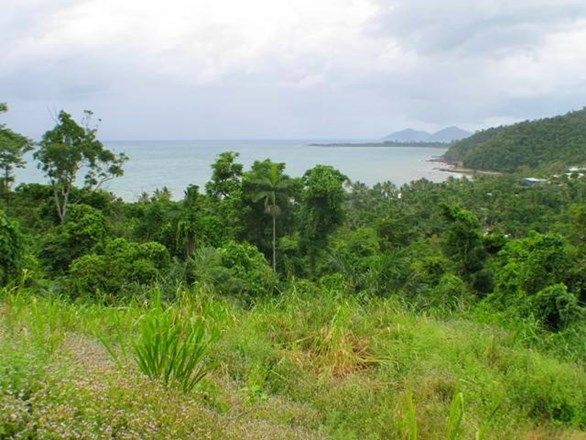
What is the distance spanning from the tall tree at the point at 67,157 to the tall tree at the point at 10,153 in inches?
40.2

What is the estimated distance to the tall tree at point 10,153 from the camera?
22136 mm

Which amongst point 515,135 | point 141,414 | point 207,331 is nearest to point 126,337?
point 207,331

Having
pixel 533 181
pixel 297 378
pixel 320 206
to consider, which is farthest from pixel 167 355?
pixel 533 181

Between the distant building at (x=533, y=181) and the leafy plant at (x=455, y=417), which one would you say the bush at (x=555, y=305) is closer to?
the leafy plant at (x=455, y=417)

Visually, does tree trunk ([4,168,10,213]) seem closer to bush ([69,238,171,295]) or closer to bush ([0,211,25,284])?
bush ([69,238,171,295])

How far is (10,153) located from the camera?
22.8 m

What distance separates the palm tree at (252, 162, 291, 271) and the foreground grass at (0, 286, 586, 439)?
19.2 meters

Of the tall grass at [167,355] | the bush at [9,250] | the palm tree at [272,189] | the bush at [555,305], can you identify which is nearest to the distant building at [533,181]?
the palm tree at [272,189]

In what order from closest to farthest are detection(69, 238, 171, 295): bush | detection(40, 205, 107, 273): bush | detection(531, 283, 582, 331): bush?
1. detection(531, 283, 582, 331): bush
2. detection(69, 238, 171, 295): bush
3. detection(40, 205, 107, 273): bush

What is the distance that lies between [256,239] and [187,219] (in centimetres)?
399

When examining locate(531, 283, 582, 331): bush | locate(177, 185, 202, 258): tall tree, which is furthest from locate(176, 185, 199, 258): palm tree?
locate(531, 283, 582, 331): bush

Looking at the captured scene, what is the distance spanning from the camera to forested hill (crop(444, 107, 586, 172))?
83.6 meters

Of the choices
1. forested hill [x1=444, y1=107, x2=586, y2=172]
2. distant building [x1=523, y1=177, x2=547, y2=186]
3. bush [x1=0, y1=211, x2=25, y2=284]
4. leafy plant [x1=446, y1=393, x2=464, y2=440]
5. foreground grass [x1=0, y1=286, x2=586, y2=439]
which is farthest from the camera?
forested hill [x1=444, y1=107, x2=586, y2=172]

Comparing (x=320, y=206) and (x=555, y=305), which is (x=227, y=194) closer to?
(x=320, y=206)
